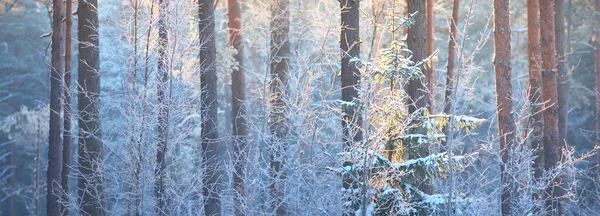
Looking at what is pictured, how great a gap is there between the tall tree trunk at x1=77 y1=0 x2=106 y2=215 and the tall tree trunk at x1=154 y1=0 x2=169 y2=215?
129cm

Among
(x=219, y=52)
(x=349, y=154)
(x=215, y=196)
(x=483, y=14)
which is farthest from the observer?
(x=483, y=14)

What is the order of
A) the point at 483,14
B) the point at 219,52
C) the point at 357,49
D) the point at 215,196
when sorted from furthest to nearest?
1. the point at 483,14
2. the point at 219,52
3. the point at 215,196
4. the point at 357,49

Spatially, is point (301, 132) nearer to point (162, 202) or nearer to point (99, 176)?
point (162, 202)

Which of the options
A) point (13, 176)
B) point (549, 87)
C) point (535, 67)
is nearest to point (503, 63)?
point (549, 87)

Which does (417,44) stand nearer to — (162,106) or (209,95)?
(162,106)

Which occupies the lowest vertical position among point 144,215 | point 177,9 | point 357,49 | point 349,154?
point 144,215

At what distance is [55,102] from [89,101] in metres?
2.19

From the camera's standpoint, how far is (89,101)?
51.3 feet

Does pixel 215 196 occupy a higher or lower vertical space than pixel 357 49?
lower

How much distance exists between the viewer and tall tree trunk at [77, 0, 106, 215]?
50.5 ft

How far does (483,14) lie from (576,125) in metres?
6.04

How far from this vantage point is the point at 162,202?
15.0m

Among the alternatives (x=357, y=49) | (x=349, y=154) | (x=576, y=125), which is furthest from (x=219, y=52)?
(x=576, y=125)

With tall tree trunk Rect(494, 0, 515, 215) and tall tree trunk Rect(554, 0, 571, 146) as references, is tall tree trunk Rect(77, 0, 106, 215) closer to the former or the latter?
tall tree trunk Rect(494, 0, 515, 215)
